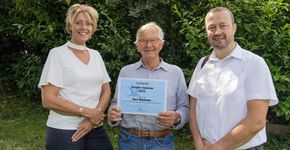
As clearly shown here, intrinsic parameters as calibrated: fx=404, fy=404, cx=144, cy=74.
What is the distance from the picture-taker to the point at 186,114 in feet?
11.1

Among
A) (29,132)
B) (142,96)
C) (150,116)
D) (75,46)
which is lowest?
(29,132)

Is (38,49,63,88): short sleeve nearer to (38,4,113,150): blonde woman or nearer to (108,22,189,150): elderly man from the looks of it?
(38,4,113,150): blonde woman

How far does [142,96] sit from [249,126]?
938 mm

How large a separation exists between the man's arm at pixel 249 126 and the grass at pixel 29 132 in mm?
3131

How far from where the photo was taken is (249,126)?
2785 millimetres

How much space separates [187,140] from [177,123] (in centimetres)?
303

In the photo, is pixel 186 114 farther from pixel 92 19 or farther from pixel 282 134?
pixel 282 134

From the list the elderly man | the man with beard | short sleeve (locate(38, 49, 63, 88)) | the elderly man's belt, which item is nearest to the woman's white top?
short sleeve (locate(38, 49, 63, 88))

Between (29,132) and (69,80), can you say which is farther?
(29,132)

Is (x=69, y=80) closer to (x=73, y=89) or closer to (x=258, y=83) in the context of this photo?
(x=73, y=89)

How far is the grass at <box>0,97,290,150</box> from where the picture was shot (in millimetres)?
5965

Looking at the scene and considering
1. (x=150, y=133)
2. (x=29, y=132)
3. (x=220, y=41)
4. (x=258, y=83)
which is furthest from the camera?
(x=29, y=132)

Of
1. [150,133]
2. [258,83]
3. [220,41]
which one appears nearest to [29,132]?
[150,133]

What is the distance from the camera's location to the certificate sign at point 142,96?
3295 millimetres
